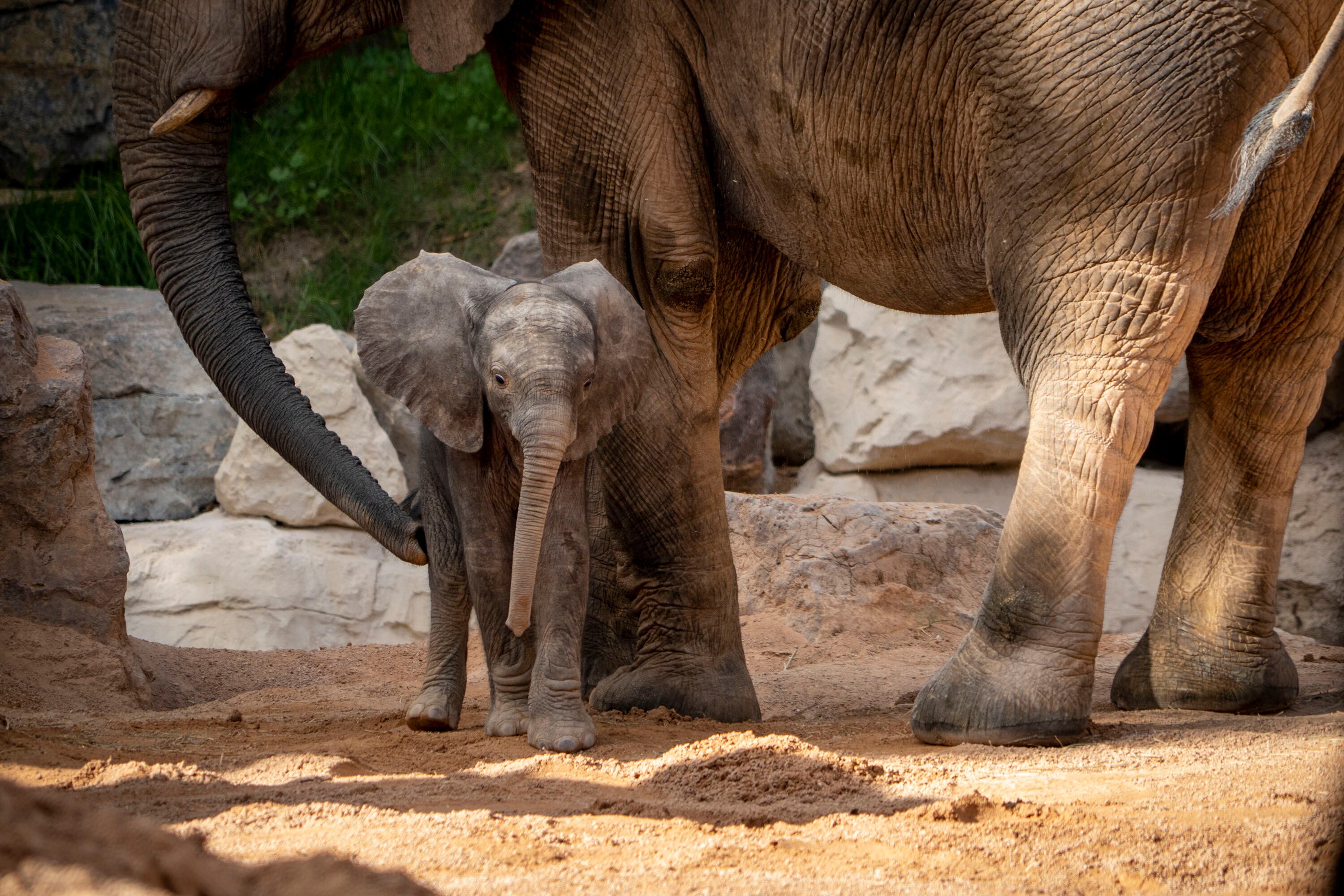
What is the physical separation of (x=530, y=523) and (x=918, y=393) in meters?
5.06

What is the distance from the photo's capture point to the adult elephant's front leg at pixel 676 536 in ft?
13.9

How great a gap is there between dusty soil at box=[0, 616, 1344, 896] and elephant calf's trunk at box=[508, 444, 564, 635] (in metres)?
0.35

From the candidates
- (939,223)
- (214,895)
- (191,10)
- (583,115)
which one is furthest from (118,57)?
(214,895)

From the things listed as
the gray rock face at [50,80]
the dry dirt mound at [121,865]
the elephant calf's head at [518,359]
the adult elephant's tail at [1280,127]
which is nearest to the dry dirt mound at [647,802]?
the dry dirt mound at [121,865]

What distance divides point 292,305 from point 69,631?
14.7ft

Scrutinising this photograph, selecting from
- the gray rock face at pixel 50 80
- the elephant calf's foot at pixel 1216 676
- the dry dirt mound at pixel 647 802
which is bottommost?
the dry dirt mound at pixel 647 802

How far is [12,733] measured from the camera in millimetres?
3602

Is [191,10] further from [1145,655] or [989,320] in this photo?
[989,320]

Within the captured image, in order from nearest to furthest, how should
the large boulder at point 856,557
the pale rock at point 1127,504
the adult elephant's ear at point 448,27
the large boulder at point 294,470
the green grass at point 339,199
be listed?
the adult elephant's ear at point 448,27 < the large boulder at point 856,557 < the large boulder at point 294,470 < the pale rock at point 1127,504 < the green grass at point 339,199

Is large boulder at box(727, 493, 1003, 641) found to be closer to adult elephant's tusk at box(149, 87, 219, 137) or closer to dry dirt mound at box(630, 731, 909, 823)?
dry dirt mound at box(630, 731, 909, 823)

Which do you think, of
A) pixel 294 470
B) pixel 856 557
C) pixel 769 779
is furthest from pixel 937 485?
pixel 769 779

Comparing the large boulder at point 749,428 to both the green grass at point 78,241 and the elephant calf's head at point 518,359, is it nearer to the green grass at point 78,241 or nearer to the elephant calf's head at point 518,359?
the green grass at point 78,241

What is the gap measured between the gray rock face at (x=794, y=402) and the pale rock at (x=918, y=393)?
559 millimetres

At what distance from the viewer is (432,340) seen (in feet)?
11.7
